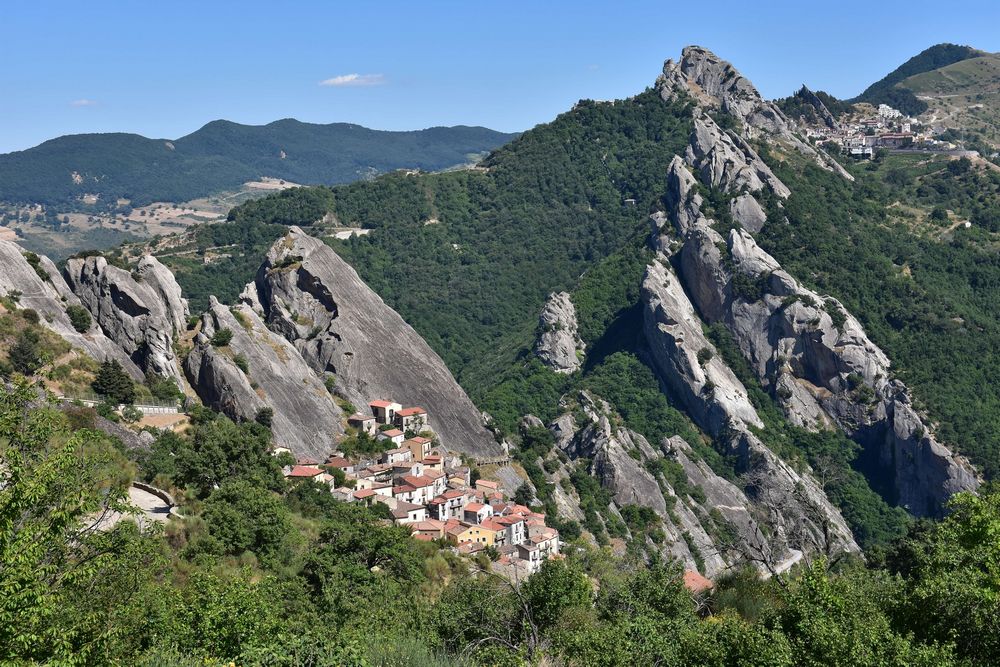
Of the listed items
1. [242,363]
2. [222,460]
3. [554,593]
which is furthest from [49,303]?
[554,593]

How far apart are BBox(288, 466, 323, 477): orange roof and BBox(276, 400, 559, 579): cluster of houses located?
50 mm

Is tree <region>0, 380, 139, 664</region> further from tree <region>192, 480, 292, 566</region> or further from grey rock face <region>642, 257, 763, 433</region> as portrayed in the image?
grey rock face <region>642, 257, 763, 433</region>

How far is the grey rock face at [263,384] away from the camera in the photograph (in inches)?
1898

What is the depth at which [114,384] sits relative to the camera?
42812 millimetres

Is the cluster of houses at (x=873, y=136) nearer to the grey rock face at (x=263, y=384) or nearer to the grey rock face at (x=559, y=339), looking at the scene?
the grey rock face at (x=559, y=339)

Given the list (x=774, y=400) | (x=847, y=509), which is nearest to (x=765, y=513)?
(x=847, y=509)

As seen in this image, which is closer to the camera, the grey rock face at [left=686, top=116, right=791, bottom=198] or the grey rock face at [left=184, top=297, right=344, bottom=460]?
the grey rock face at [left=184, top=297, right=344, bottom=460]

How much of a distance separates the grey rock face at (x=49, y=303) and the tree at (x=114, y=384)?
93.9 inches

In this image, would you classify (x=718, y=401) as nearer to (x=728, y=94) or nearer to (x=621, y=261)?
(x=621, y=261)

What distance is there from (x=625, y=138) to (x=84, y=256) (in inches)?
4745

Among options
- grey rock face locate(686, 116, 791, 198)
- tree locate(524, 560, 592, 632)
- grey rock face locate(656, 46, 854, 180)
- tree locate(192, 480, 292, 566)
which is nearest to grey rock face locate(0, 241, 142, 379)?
tree locate(192, 480, 292, 566)

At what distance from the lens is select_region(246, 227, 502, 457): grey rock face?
57.8 meters

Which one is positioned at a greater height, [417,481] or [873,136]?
[873,136]

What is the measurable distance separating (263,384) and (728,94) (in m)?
125
